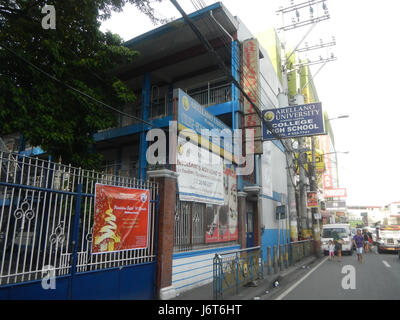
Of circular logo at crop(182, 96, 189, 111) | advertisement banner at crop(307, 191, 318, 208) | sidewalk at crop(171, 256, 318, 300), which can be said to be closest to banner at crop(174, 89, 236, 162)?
circular logo at crop(182, 96, 189, 111)

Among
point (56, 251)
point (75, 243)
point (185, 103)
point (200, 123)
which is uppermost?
point (185, 103)

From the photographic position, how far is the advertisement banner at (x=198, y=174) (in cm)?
855

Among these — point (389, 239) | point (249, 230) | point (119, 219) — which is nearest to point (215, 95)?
point (249, 230)

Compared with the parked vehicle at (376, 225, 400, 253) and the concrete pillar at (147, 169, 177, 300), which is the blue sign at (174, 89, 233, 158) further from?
the parked vehicle at (376, 225, 400, 253)

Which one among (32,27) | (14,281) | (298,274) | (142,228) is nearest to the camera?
(14,281)

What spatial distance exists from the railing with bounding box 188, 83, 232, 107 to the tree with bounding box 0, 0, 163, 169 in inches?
260

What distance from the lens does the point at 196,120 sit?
991cm

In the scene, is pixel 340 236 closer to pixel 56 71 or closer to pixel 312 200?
pixel 312 200

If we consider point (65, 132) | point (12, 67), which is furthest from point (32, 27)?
point (65, 132)

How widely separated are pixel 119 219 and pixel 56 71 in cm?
531

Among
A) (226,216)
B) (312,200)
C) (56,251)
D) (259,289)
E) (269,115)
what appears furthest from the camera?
(312,200)

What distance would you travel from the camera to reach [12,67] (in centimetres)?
810
